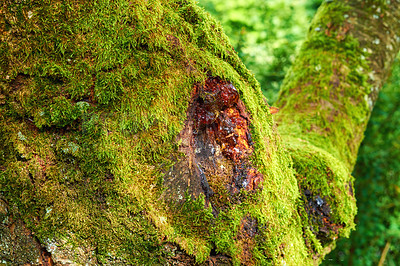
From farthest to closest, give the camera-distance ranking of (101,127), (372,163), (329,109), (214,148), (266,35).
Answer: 1. (372,163)
2. (266,35)
3. (329,109)
4. (214,148)
5. (101,127)

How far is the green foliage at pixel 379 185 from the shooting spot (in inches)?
207

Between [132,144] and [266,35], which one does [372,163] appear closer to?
[266,35]

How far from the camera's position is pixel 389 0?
9.26 ft

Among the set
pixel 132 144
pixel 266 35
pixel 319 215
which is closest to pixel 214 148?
pixel 132 144

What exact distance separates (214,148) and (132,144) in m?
0.37

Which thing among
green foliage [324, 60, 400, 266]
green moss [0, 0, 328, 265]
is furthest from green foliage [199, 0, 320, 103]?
green moss [0, 0, 328, 265]

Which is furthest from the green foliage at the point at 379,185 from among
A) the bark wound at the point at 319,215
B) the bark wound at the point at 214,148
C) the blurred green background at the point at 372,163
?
the bark wound at the point at 214,148

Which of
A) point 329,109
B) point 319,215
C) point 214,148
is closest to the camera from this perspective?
point 214,148

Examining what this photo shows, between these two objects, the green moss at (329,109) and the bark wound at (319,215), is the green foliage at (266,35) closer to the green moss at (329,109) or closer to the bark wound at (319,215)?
the green moss at (329,109)

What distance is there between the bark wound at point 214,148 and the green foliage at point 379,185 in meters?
4.72

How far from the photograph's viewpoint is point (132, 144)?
3.97 feet

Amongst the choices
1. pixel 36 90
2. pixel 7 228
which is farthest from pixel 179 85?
pixel 7 228

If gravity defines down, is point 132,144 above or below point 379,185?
above

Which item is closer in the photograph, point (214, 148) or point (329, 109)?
point (214, 148)
